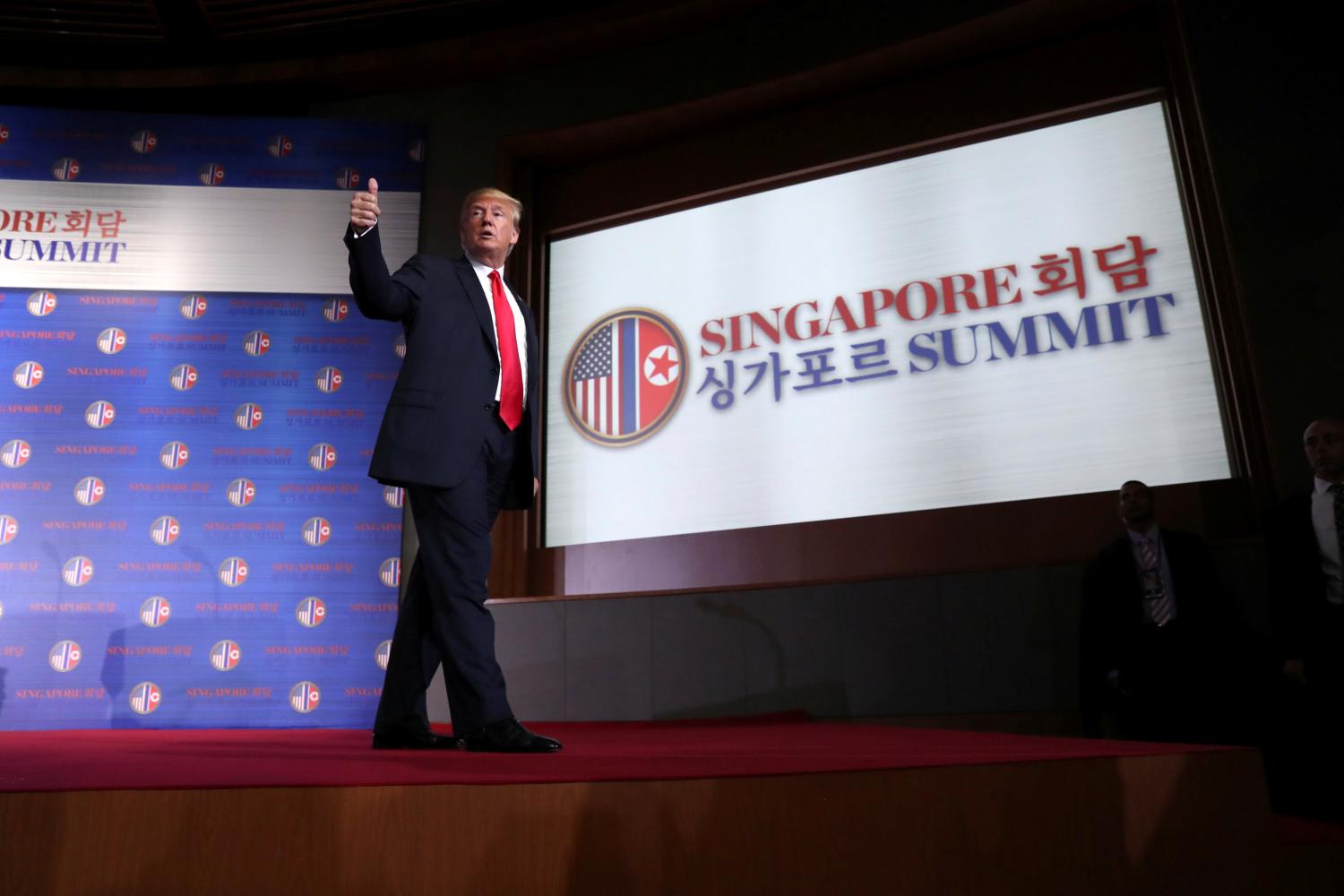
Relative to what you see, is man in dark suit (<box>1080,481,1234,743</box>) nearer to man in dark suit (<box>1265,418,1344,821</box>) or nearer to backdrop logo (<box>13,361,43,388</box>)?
man in dark suit (<box>1265,418,1344,821</box>)

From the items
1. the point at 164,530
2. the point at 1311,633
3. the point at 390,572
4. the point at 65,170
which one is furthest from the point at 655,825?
the point at 65,170

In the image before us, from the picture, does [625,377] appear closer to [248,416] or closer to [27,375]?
[248,416]

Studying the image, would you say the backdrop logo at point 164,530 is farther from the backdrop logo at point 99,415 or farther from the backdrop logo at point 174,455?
the backdrop logo at point 99,415

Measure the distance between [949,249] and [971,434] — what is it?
81 centimetres

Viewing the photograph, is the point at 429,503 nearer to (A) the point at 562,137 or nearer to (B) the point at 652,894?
(B) the point at 652,894

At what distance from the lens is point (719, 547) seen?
12.7 ft

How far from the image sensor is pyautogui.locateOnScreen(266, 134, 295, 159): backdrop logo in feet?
14.6

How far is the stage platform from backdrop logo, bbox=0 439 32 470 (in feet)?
10.6

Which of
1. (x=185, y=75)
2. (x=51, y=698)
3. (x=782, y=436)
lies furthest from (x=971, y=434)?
(x=185, y=75)

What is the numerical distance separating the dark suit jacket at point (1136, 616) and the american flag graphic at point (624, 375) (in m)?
1.97

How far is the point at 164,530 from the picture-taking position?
3889 millimetres

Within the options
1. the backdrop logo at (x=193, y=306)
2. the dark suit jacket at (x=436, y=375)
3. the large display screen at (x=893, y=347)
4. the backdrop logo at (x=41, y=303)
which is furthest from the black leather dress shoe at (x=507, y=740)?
the backdrop logo at (x=41, y=303)

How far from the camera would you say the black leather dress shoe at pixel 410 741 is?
74.0 inches

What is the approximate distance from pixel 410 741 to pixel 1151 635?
2188 millimetres
